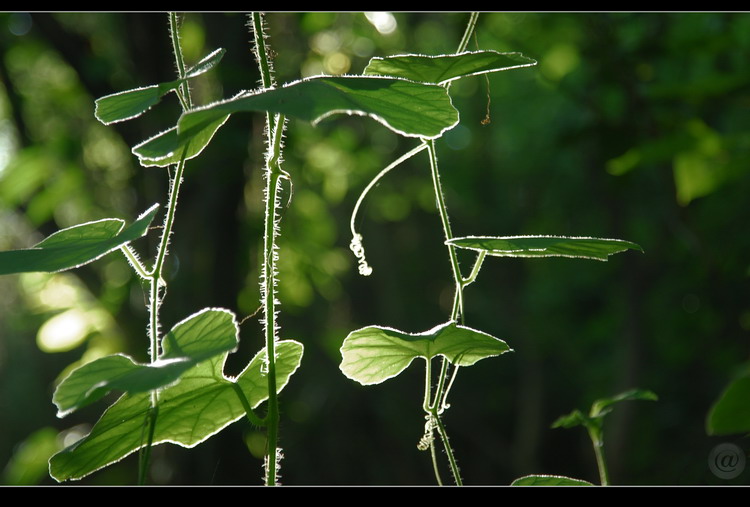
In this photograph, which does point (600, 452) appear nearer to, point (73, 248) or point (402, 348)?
point (402, 348)

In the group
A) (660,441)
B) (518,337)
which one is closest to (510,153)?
(518,337)

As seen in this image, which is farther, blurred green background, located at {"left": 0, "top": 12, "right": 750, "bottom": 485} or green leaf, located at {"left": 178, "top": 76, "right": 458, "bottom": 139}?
blurred green background, located at {"left": 0, "top": 12, "right": 750, "bottom": 485}

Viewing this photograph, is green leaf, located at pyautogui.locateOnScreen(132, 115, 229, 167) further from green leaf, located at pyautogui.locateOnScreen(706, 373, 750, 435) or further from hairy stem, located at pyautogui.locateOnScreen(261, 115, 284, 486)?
green leaf, located at pyautogui.locateOnScreen(706, 373, 750, 435)

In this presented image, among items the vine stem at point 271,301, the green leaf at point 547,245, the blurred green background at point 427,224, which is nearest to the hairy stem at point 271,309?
the vine stem at point 271,301

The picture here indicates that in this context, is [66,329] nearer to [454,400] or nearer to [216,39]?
[216,39]

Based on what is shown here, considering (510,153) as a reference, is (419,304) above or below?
below

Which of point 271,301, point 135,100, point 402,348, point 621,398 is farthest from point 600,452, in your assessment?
point 135,100

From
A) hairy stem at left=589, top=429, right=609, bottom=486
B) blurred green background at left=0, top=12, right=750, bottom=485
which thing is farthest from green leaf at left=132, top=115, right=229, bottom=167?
hairy stem at left=589, top=429, right=609, bottom=486
